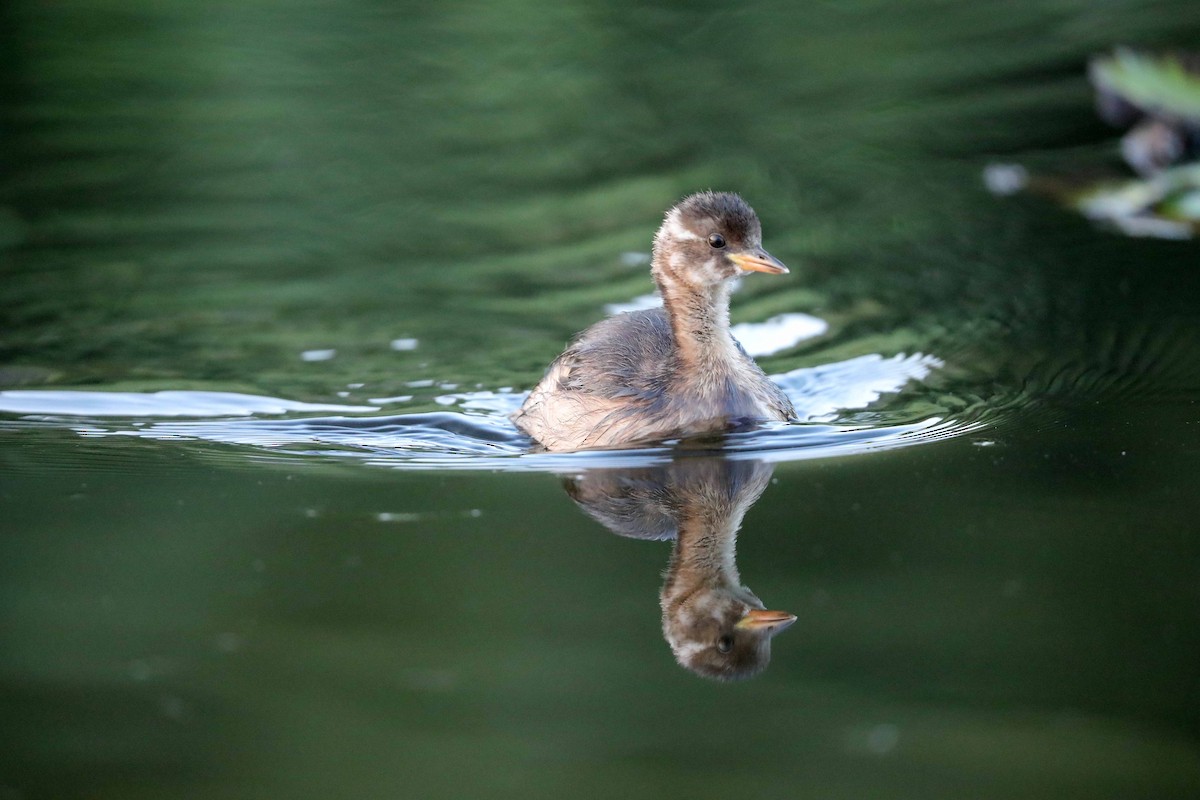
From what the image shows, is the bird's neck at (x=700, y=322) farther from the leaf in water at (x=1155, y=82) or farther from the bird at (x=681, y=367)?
the leaf in water at (x=1155, y=82)

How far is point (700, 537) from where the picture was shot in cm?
566

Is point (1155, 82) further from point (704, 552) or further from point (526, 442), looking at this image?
point (704, 552)

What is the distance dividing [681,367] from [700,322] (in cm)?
26

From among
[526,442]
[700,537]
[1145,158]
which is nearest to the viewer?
[700,537]

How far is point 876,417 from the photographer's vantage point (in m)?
7.66

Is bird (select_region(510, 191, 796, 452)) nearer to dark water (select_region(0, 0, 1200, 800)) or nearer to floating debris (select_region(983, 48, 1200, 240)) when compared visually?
dark water (select_region(0, 0, 1200, 800))

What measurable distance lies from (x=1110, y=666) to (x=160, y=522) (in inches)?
133

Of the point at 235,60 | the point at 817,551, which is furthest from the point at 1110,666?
the point at 235,60

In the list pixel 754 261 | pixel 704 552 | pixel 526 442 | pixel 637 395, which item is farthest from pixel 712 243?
pixel 704 552

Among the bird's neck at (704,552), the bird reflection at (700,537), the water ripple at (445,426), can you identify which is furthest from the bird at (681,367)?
the bird's neck at (704,552)

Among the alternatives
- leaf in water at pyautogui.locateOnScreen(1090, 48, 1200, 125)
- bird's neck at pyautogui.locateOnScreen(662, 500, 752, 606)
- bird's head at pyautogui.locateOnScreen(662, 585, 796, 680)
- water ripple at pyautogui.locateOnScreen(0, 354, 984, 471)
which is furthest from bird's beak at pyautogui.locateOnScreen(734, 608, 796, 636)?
leaf in water at pyautogui.locateOnScreen(1090, 48, 1200, 125)

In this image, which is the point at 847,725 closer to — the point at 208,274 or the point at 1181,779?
the point at 1181,779

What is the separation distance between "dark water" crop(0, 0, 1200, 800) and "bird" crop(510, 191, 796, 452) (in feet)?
1.12

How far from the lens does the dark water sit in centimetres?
423
